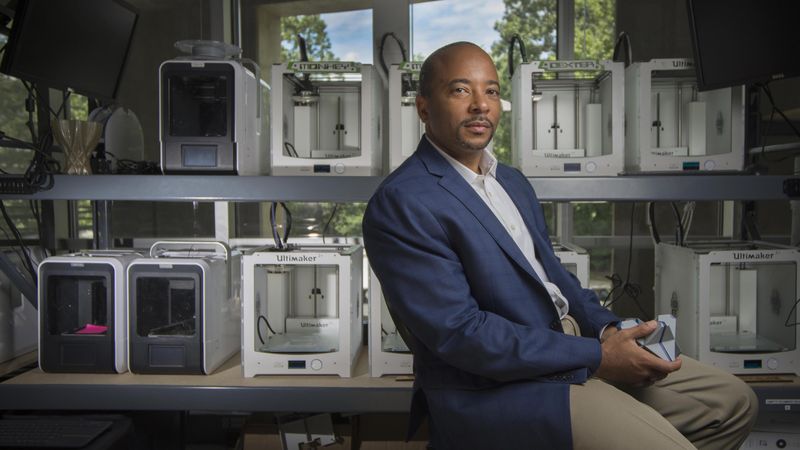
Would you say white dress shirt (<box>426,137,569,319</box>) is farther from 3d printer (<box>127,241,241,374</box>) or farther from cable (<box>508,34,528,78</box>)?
3d printer (<box>127,241,241,374</box>)

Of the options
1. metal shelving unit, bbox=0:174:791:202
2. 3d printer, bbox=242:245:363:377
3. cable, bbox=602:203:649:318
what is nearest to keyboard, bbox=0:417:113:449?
3d printer, bbox=242:245:363:377

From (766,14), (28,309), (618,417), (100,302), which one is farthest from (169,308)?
(766,14)

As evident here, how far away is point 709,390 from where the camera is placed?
142 centimetres

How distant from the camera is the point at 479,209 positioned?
130cm

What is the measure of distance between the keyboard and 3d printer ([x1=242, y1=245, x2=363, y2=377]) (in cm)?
47

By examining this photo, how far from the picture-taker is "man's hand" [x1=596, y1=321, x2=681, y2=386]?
126 centimetres

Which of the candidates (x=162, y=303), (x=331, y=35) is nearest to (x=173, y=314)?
(x=162, y=303)

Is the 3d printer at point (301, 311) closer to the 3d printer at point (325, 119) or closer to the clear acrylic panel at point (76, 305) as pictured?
the 3d printer at point (325, 119)

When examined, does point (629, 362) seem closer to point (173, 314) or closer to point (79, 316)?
point (173, 314)

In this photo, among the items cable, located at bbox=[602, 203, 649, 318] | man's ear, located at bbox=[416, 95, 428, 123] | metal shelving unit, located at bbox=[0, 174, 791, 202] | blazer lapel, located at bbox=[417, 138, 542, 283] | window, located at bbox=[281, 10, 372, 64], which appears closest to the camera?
blazer lapel, located at bbox=[417, 138, 542, 283]

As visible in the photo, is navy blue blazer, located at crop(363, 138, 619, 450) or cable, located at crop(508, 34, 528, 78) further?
cable, located at crop(508, 34, 528, 78)

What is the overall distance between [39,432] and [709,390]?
1.83 metres

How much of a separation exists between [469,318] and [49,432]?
1398 mm

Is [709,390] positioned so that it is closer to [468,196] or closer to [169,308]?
[468,196]
